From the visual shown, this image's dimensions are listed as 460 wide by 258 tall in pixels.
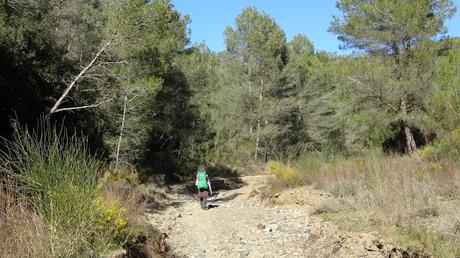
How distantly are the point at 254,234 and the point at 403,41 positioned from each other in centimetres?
1667

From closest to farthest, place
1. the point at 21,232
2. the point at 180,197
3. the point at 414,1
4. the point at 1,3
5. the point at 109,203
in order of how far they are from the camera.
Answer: the point at 21,232, the point at 109,203, the point at 1,3, the point at 180,197, the point at 414,1

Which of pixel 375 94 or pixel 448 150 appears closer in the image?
pixel 448 150

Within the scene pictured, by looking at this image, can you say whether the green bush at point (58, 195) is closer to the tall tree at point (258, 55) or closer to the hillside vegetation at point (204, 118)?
the hillside vegetation at point (204, 118)

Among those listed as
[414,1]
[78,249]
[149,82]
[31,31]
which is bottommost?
[78,249]

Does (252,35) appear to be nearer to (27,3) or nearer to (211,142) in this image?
(211,142)

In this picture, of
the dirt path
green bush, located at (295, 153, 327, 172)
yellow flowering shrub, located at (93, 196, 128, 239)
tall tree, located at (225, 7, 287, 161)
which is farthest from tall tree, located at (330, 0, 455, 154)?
yellow flowering shrub, located at (93, 196, 128, 239)

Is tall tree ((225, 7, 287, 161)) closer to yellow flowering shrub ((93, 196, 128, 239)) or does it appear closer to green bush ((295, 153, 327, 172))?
green bush ((295, 153, 327, 172))

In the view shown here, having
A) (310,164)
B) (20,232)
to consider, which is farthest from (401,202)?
(310,164)

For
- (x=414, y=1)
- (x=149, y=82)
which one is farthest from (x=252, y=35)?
(x=149, y=82)

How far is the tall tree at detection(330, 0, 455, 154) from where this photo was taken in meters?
23.5

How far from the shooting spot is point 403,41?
24.3 metres

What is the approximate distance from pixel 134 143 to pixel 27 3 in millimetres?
7441

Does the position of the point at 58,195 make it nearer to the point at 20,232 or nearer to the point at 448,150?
the point at 20,232

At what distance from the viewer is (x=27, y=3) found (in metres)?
15.2
